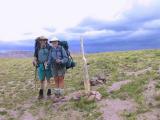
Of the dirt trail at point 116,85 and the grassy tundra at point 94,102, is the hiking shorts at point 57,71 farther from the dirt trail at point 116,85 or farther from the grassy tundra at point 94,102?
the dirt trail at point 116,85

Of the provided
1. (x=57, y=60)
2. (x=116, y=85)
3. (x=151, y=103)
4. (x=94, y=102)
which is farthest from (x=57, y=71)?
(x=151, y=103)

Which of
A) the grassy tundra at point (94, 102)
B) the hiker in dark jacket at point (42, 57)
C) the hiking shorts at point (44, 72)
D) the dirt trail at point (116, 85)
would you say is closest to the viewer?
the grassy tundra at point (94, 102)

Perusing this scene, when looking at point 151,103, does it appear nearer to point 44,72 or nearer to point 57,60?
point 57,60

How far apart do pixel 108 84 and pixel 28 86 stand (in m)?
5.32

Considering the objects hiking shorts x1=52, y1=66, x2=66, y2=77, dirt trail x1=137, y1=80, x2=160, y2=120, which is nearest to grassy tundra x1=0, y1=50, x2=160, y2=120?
dirt trail x1=137, y1=80, x2=160, y2=120

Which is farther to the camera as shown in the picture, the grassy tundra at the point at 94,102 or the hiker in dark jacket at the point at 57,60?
the hiker in dark jacket at the point at 57,60

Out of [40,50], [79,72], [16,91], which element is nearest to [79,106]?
[40,50]

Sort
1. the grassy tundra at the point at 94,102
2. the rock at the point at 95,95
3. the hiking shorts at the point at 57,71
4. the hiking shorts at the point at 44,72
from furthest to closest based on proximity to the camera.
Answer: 1. the hiking shorts at the point at 44,72
2. the hiking shorts at the point at 57,71
3. the rock at the point at 95,95
4. the grassy tundra at the point at 94,102

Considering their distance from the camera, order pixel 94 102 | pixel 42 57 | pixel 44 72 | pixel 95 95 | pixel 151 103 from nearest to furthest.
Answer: pixel 151 103 → pixel 94 102 → pixel 95 95 → pixel 42 57 → pixel 44 72

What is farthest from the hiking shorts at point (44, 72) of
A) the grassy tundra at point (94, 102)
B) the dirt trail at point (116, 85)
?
the dirt trail at point (116, 85)

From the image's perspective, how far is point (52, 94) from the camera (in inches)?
849

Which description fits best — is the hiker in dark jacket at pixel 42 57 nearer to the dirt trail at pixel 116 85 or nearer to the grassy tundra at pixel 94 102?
the grassy tundra at pixel 94 102

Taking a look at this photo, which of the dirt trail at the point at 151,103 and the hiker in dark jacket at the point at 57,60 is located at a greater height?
the hiker in dark jacket at the point at 57,60

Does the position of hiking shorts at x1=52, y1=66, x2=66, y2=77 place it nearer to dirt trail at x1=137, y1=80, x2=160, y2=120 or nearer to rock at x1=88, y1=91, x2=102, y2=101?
rock at x1=88, y1=91, x2=102, y2=101
